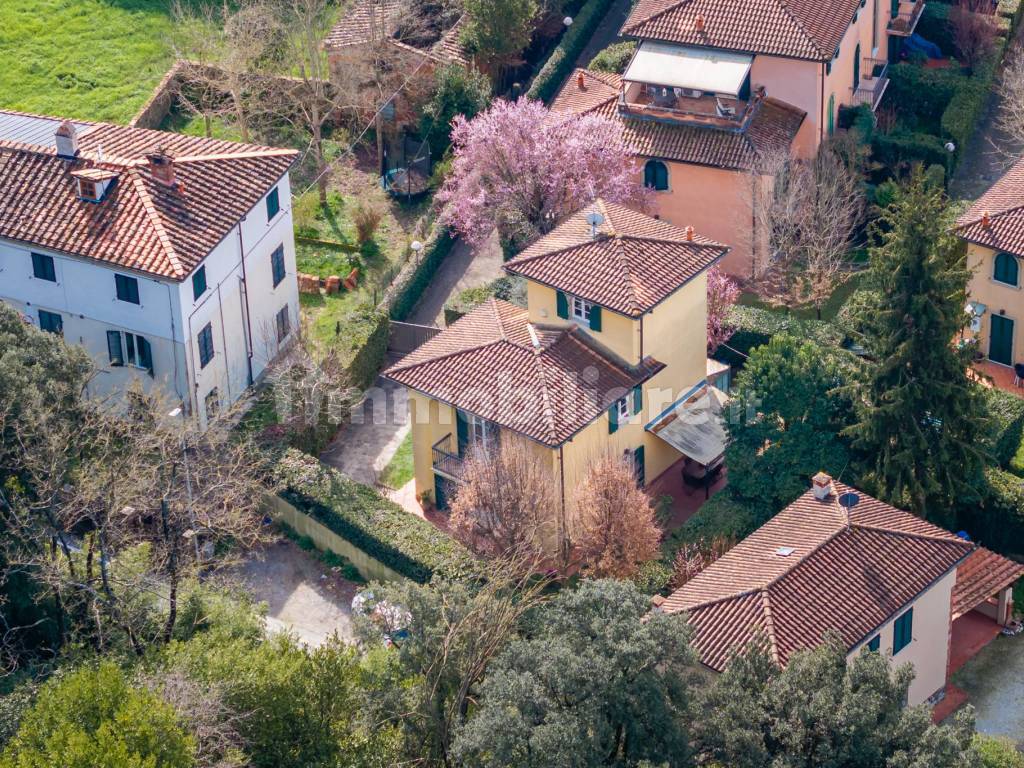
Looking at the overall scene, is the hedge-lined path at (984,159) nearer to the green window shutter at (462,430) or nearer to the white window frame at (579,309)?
the white window frame at (579,309)

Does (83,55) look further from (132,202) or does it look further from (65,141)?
(132,202)

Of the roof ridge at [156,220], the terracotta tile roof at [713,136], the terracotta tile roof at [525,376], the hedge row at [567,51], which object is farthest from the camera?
the hedge row at [567,51]

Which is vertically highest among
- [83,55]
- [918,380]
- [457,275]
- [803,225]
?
[83,55]

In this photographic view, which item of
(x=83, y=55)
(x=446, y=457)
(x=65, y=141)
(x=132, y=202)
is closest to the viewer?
(x=446, y=457)

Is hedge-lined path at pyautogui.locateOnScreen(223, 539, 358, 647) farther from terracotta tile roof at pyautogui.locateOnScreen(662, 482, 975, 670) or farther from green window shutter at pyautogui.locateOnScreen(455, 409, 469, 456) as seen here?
terracotta tile roof at pyautogui.locateOnScreen(662, 482, 975, 670)

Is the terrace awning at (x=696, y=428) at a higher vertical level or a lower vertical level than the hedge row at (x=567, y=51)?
lower

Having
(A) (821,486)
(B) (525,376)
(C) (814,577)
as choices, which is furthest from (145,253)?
(C) (814,577)

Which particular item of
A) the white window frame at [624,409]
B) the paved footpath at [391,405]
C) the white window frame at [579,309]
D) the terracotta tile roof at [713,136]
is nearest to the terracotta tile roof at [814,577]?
the white window frame at [624,409]
